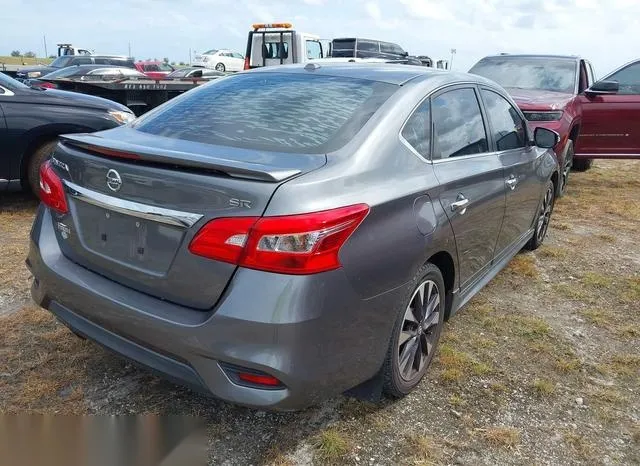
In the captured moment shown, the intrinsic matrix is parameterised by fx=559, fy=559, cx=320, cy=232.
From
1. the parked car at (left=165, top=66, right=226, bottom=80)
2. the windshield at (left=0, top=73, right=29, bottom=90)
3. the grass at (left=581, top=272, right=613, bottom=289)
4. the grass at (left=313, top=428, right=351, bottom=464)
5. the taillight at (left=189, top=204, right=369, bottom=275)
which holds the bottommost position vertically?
the grass at (left=581, top=272, right=613, bottom=289)

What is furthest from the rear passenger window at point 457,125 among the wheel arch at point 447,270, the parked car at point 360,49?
the parked car at point 360,49

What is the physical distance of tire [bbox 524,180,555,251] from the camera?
4.93m

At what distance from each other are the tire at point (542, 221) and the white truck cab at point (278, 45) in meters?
13.7

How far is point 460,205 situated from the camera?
282 cm

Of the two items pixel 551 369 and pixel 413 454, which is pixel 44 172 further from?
pixel 551 369

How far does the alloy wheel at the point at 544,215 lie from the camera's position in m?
4.98

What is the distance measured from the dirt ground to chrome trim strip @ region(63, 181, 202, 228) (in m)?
1.01

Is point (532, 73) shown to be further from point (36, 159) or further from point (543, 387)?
point (36, 159)

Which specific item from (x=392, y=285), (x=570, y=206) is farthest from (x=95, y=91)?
(x=392, y=285)

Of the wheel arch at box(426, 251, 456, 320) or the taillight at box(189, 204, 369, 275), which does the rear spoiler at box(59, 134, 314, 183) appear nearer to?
the taillight at box(189, 204, 369, 275)

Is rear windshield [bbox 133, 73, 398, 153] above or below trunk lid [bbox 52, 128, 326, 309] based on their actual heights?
above

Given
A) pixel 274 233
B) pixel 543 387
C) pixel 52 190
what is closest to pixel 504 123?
pixel 543 387

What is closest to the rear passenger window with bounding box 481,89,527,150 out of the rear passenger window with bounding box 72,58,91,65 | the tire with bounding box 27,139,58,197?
the tire with bounding box 27,139,58,197

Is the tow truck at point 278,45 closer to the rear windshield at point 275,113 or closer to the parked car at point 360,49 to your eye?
the parked car at point 360,49
